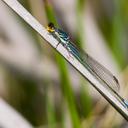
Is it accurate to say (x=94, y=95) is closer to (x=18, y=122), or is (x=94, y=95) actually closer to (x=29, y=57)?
(x=29, y=57)

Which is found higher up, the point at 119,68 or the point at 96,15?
the point at 96,15

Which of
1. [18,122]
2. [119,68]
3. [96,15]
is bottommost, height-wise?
[18,122]

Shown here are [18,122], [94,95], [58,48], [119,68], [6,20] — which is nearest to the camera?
[58,48]

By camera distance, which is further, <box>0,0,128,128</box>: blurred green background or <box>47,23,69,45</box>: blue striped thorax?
<box>0,0,128,128</box>: blurred green background

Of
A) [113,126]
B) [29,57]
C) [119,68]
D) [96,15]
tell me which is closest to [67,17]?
[96,15]

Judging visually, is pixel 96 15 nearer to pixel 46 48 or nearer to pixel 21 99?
pixel 46 48

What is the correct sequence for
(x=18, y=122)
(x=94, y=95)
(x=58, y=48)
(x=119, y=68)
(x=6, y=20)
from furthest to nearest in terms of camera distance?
1. (x=94, y=95)
2. (x=6, y=20)
3. (x=119, y=68)
4. (x=18, y=122)
5. (x=58, y=48)

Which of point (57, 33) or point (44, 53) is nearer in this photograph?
point (57, 33)

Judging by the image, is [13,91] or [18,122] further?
[13,91]

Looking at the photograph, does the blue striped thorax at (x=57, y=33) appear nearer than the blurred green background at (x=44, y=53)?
Yes
